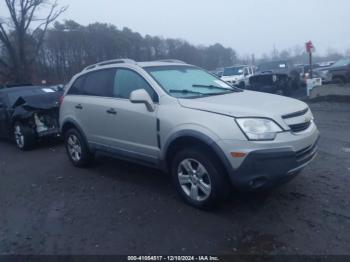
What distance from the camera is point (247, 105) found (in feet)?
13.0

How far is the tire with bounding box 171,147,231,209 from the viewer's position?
3.89 meters

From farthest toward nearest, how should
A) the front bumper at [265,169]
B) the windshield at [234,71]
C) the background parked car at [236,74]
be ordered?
the windshield at [234,71] < the background parked car at [236,74] < the front bumper at [265,169]

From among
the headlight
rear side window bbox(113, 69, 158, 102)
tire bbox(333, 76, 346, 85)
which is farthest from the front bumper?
tire bbox(333, 76, 346, 85)

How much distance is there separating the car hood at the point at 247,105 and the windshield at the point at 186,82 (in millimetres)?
292

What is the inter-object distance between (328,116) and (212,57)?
248ft

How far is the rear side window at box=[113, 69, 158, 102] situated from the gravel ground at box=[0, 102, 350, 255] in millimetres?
1399

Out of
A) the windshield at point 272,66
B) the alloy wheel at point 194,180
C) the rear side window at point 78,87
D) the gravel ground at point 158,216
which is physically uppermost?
the windshield at point 272,66

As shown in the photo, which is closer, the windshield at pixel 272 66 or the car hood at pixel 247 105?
the car hood at pixel 247 105

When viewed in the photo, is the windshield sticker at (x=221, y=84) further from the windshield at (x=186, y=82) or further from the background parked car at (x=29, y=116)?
the background parked car at (x=29, y=116)

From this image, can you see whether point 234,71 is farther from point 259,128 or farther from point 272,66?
point 259,128

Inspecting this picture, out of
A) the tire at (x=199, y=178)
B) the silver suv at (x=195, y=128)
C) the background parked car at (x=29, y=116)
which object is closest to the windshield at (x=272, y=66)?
the background parked car at (x=29, y=116)

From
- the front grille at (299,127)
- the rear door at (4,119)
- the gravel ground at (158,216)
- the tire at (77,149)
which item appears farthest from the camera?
the rear door at (4,119)

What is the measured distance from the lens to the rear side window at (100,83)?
17.6 ft

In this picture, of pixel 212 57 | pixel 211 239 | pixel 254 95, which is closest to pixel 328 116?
pixel 254 95
